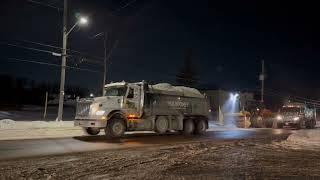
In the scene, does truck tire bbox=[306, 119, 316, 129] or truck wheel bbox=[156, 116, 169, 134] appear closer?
truck wheel bbox=[156, 116, 169, 134]

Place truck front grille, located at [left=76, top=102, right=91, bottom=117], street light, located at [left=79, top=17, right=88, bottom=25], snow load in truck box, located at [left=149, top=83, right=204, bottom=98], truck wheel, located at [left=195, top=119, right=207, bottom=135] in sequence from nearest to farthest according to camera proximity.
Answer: truck front grille, located at [left=76, top=102, right=91, bottom=117] < snow load in truck box, located at [left=149, top=83, right=204, bottom=98] < truck wheel, located at [left=195, top=119, right=207, bottom=135] < street light, located at [left=79, top=17, right=88, bottom=25]

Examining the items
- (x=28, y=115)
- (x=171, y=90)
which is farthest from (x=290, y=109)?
(x=28, y=115)

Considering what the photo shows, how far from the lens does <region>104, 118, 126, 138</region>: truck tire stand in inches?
878

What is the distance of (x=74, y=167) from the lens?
11.9 metres

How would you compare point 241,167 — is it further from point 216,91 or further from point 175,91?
point 216,91

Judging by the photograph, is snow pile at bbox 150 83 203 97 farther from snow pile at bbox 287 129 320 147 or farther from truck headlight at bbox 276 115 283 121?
truck headlight at bbox 276 115 283 121

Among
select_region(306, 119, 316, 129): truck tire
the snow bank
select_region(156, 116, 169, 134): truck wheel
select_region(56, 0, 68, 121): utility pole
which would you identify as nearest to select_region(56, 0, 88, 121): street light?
select_region(56, 0, 68, 121): utility pole

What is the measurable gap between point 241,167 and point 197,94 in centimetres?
1643

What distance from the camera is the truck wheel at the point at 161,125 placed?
82.2ft

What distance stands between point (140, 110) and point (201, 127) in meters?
5.85

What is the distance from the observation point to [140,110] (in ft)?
78.4

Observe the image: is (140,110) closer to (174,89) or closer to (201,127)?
(174,89)

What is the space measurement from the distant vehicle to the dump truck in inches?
606

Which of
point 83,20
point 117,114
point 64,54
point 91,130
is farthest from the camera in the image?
point 64,54
